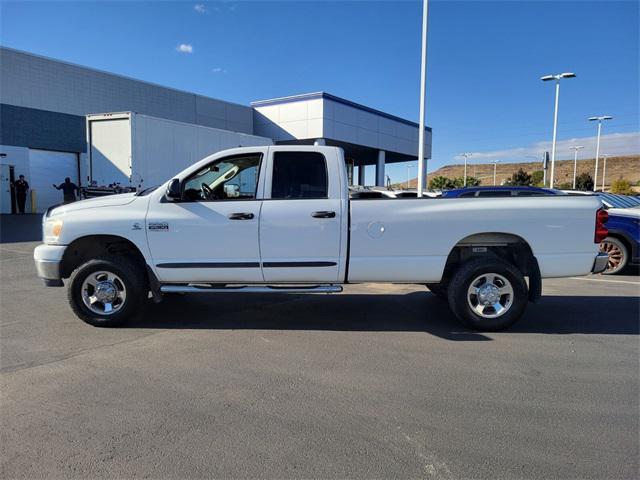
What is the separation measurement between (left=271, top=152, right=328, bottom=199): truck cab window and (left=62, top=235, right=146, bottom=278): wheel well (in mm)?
1867

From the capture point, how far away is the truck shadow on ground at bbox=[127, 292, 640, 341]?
17.6ft

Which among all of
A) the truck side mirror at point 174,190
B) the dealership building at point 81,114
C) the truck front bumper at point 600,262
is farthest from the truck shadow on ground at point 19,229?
the truck front bumper at point 600,262

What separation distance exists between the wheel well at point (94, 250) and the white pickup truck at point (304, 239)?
3 centimetres

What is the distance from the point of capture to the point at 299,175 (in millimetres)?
5262

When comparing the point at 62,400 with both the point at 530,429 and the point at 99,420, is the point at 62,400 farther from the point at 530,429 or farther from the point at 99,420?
the point at 530,429

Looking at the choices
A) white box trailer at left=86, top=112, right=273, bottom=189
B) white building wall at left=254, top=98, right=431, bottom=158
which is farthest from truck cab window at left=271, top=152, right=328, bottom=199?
white building wall at left=254, top=98, right=431, bottom=158

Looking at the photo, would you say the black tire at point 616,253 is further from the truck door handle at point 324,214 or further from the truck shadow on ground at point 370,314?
the truck door handle at point 324,214

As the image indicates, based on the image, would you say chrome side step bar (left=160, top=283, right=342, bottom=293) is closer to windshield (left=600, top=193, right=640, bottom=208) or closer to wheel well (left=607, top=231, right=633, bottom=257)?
wheel well (left=607, top=231, right=633, bottom=257)

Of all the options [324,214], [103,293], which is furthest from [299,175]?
[103,293]

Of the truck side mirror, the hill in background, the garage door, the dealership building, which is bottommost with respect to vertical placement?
the truck side mirror

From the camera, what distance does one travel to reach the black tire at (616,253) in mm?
8969

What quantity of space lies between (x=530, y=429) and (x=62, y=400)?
135 inches

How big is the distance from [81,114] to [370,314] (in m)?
23.9

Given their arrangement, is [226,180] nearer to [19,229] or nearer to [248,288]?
[248,288]
